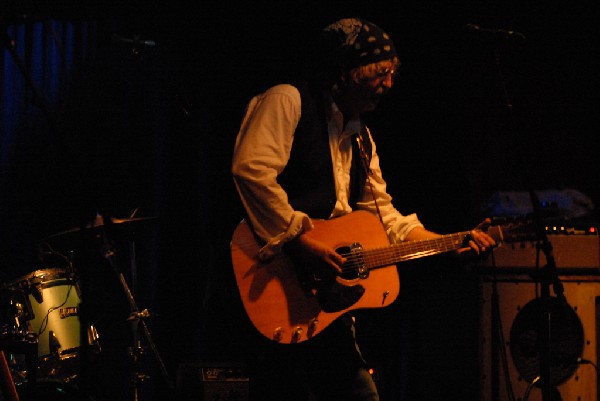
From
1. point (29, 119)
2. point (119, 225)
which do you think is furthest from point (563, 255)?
point (29, 119)

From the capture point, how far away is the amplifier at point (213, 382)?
395 cm

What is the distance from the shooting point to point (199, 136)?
16.9 ft

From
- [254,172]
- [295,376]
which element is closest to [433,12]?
[254,172]

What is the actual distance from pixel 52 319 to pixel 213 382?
1088mm

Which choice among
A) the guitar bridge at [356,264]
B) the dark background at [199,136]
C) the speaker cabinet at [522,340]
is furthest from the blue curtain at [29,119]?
the speaker cabinet at [522,340]

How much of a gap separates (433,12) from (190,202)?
226 cm

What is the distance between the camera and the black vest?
3.14m

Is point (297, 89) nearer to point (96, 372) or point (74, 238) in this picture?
point (74, 238)

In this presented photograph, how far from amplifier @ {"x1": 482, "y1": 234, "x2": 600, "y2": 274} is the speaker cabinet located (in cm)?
6

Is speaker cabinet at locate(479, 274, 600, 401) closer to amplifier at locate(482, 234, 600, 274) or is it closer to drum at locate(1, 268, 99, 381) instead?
amplifier at locate(482, 234, 600, 274)

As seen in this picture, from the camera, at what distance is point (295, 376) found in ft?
9.62

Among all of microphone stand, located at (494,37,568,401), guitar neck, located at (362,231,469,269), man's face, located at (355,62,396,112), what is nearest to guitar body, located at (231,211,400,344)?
guitar neck, located at (362,231,469,269)

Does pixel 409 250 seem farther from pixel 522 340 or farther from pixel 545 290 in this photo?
pixel 522 340

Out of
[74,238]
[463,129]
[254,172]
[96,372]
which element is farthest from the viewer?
[463,129]
